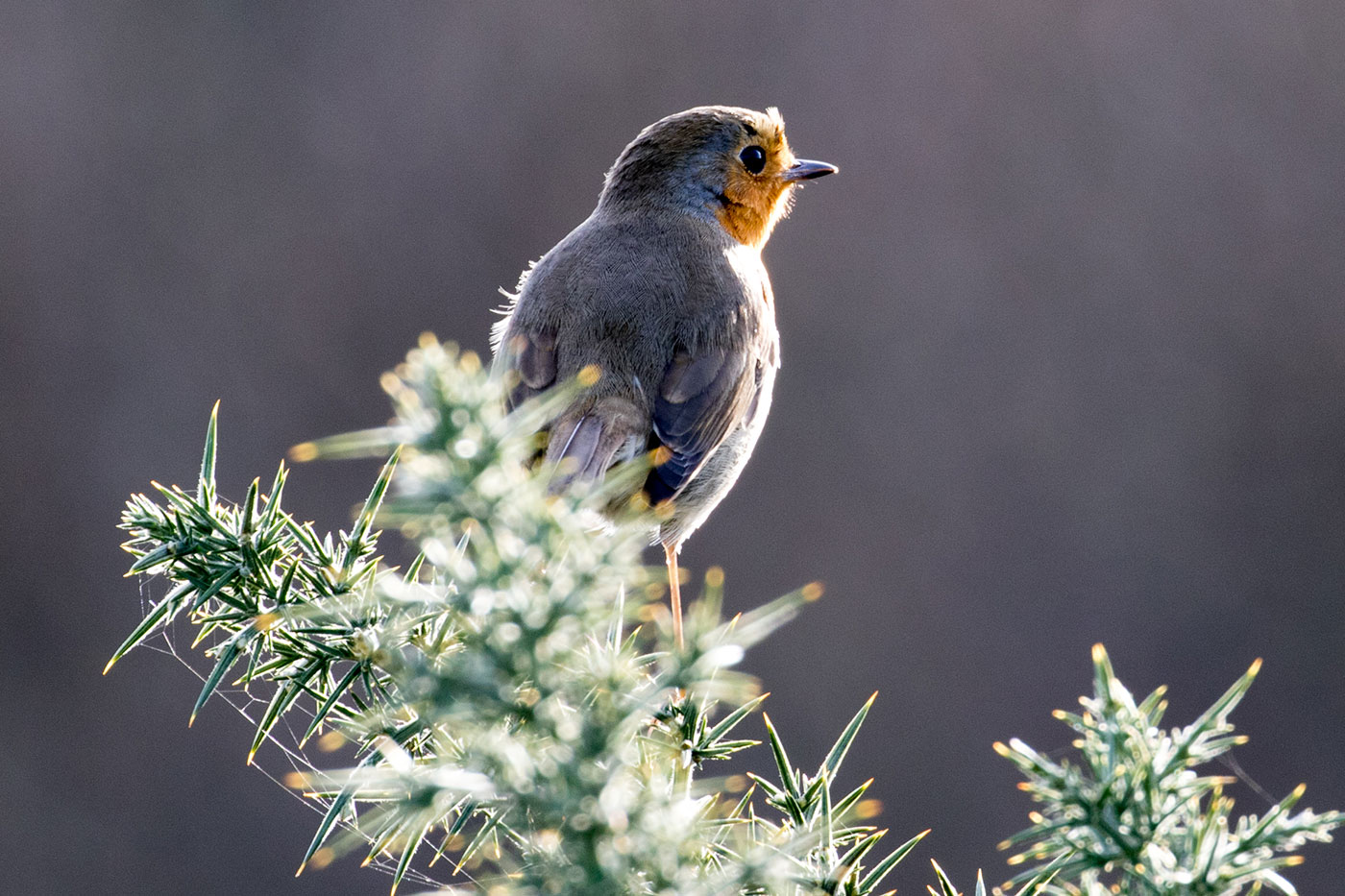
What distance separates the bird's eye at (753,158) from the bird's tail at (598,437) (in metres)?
1.16

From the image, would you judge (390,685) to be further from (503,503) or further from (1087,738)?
(1087,738)

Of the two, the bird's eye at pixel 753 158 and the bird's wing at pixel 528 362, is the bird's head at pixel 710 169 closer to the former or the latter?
the bird's eye at pixel 753 158

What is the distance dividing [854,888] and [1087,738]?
297 millimetres

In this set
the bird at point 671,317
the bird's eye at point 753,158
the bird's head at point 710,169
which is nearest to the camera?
the bird at point 671,317

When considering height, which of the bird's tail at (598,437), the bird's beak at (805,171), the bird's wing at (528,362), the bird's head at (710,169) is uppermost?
the bird's beak at (805,171)

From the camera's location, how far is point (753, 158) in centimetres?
378

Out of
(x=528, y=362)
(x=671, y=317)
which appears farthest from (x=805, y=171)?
(x=528, y=362)

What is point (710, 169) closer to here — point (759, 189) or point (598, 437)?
point (759, 189)

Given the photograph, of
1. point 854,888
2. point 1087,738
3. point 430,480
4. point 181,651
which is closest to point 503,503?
point 430,480

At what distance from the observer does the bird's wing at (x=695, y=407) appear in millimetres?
2910

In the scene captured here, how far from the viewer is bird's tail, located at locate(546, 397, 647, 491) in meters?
2.56

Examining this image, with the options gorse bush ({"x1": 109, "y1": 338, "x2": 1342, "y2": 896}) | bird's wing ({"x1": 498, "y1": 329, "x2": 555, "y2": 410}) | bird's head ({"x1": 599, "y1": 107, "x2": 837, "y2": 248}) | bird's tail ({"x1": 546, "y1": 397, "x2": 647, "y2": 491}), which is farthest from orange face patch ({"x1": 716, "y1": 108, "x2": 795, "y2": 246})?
gorse bush ({"x1": 109, "y1": 338, "x2": 1342, "y2": 896})

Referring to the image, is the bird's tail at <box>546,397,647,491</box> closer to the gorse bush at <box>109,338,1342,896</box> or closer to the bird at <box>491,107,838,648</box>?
the bird at <box>491,107,838,648</box>

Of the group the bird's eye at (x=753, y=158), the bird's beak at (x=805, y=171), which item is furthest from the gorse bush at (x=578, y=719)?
the bird's beak at (x=805, y=171)
